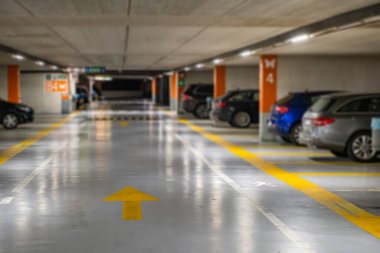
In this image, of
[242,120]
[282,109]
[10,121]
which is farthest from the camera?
[242,120]

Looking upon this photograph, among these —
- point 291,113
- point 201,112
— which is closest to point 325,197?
point 291,113

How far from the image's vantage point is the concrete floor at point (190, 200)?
6.97 metres

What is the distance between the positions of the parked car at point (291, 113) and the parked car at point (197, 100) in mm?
16415

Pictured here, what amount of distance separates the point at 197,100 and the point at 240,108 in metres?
8.95

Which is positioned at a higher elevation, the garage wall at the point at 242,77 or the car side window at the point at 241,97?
the garage wall at the point at 242,77

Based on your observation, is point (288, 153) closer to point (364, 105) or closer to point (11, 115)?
point (364, 105)

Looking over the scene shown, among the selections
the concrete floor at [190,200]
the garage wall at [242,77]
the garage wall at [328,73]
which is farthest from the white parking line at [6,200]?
the garage wall at [242,77]

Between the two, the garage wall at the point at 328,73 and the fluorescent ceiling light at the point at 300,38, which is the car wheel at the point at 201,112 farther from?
the fluorescent ceiling light at the point at 300,38

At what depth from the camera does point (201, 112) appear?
3544 centimetres

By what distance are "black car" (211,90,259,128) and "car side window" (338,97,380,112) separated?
1210 cm

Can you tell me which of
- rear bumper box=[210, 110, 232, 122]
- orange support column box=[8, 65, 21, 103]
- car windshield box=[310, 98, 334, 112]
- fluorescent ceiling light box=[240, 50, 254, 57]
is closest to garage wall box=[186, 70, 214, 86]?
orange support column box=[8, 65, 21, 103]

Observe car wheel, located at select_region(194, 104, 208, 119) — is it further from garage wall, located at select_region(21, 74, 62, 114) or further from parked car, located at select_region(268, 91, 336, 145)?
parked car, located at select_region(268, 91, 336, 145)

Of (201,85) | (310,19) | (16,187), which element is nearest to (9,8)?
(16,187)

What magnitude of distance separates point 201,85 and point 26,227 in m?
29.3
